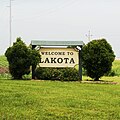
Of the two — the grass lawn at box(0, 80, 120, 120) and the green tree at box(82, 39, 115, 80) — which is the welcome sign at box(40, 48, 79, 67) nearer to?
the green tree at box(82, 39, 115, 80)

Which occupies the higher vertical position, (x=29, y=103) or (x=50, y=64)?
(x=50, y=64)

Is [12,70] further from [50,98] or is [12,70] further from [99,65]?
[50,98]

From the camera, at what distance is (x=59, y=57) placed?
2375 cm

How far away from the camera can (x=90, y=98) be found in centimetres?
1301

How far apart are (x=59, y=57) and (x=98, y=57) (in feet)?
7.79

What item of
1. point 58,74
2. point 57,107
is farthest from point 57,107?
point 58,74

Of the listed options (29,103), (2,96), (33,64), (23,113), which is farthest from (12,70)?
(23,113)

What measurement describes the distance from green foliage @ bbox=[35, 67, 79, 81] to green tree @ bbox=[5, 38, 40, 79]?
75 cm

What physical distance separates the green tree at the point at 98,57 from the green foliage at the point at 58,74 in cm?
93

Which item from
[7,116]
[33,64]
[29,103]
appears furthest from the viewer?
[33,64]

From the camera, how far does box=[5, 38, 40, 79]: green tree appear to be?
73.4 feet

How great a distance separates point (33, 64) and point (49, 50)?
5.37 ft

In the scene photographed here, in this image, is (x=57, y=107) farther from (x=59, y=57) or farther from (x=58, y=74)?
(x=59, y=57)

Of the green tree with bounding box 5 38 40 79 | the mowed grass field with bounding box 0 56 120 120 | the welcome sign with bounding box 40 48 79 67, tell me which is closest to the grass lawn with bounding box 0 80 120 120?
the mowed grass field with bounding box 0 56 120 120
